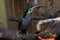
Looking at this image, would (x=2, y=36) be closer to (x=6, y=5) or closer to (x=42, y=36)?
(x=42, y=36)

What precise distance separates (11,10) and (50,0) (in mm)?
563

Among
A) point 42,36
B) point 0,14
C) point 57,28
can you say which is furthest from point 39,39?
point 0,14

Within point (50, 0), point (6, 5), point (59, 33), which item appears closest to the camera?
point (59, 33)

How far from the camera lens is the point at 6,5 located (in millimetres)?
2273

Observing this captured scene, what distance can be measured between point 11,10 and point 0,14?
7.2 inches

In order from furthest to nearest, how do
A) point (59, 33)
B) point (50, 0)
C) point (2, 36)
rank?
point (50, 0) < point (2, 36) < point (59, 33)

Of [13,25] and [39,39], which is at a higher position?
[39,39]

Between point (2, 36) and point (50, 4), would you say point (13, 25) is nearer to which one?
point (50, 4)

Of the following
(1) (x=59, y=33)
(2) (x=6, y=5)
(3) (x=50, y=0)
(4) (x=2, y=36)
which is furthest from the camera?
(2) (x=6, y=5)

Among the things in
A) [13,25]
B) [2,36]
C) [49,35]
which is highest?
[49,35]

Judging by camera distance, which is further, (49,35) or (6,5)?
(6,5)

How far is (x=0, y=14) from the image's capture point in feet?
7.76

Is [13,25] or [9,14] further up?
[9,14]

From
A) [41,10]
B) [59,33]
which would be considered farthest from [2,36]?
[41,10]
